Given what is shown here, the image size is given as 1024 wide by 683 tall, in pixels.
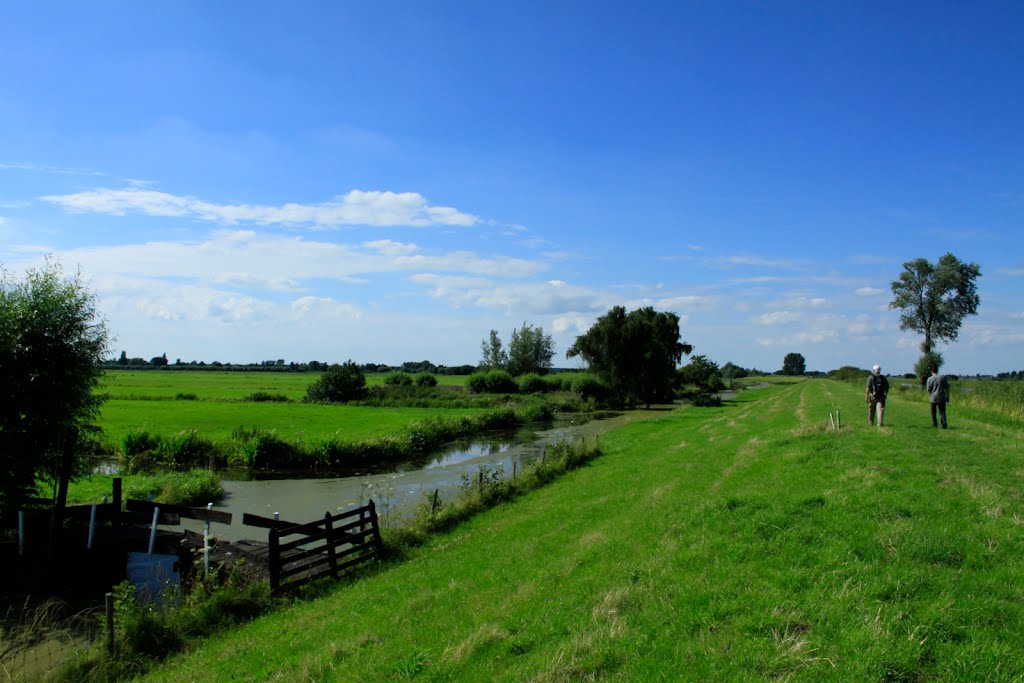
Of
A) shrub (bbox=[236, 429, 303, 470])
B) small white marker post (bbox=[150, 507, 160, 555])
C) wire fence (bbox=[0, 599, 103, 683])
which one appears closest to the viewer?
wire fence (bbox=[0, 599, 103, 683])

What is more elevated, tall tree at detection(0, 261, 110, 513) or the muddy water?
tall tree at detection(0, 261, 110, 513)

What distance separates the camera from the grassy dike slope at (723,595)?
222 inches

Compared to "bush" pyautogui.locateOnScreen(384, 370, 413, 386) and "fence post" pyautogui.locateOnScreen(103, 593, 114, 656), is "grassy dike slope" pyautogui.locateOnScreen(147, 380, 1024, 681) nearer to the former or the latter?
"fence post" pyautogui.locateOnScreen(103, 593, 114, 656)

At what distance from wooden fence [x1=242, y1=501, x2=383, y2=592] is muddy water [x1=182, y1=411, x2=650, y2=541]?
293 centimetres

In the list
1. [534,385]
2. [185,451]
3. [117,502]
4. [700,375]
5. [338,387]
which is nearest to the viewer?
[117,502]

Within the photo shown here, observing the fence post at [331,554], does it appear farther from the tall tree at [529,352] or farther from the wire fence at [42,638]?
the tall tree at [529,352]

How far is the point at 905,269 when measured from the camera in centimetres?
7169

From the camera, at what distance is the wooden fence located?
12.9 meters

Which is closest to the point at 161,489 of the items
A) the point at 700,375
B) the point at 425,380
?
the point at 425,380

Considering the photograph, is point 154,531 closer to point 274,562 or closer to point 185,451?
point 274,562

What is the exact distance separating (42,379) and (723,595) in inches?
762

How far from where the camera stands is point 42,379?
17641mm

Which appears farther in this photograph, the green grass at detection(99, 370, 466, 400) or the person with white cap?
the green grass at detection(99, 370, 466, 400)

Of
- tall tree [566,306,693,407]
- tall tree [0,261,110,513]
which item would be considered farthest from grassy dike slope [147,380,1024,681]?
tall tree [566,306,693,407]
